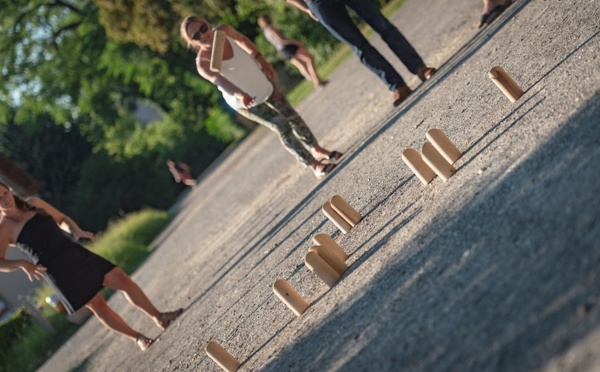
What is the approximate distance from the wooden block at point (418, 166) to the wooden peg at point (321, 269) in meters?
1.08

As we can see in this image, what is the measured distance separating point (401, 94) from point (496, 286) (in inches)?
279

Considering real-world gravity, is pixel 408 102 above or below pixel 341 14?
below

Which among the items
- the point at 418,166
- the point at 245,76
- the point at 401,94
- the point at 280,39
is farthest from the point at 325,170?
the point at 280,39

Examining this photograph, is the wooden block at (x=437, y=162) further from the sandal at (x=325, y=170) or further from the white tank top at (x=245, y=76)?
the sandal at (x=325, y=170)

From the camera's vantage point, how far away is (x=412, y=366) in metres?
4.94

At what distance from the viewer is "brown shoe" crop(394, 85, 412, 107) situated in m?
11.9

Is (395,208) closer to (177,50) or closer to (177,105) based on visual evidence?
(177,50)

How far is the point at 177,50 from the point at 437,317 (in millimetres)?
35918

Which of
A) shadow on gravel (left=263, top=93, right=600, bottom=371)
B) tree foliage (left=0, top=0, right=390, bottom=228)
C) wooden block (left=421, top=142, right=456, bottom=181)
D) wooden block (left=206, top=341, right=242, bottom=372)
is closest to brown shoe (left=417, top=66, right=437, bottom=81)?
wooden block (left=421, top=142, right=456, bottom=181)

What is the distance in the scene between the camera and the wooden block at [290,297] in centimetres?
740

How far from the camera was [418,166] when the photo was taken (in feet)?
25.7

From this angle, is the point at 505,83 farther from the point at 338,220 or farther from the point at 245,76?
the point at 245,76

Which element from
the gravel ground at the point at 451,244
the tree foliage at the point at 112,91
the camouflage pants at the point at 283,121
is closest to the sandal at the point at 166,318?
the gravel ground at the point at 451,244

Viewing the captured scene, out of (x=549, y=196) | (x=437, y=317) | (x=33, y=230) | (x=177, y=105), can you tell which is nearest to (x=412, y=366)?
(x=437, y=317)
